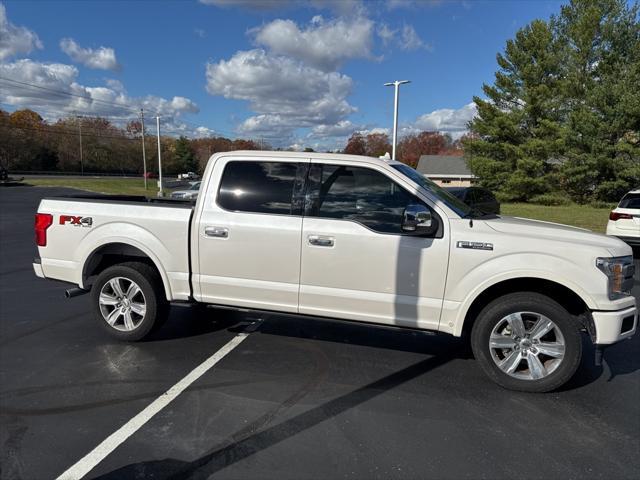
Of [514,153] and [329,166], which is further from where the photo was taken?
[514,153]

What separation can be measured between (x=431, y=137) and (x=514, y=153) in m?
69.4

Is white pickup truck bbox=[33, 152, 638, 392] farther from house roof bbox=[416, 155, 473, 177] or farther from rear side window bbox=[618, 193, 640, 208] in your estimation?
house roof bbox=[416, 155, 473, 177]

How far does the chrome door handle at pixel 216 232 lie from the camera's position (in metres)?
4.32

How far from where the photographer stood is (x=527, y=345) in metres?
3.74

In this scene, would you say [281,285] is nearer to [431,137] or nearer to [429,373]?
[429,373]

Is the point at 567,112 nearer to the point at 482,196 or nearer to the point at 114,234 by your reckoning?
the point at 482,196

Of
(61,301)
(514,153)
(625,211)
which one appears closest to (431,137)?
(514,153)

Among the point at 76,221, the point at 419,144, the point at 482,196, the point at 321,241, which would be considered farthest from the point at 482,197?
the point at 419,144

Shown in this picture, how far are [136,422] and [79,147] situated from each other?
94064mm

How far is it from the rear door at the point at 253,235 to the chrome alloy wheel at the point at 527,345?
1.84m

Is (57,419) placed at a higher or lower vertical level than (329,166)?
lower

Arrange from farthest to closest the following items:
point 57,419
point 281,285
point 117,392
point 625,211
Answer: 1. point 625,211
2. point 281,285
3. point 117,392
4. point 57,419

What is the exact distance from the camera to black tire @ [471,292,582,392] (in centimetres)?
363

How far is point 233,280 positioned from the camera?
438 centimetres
